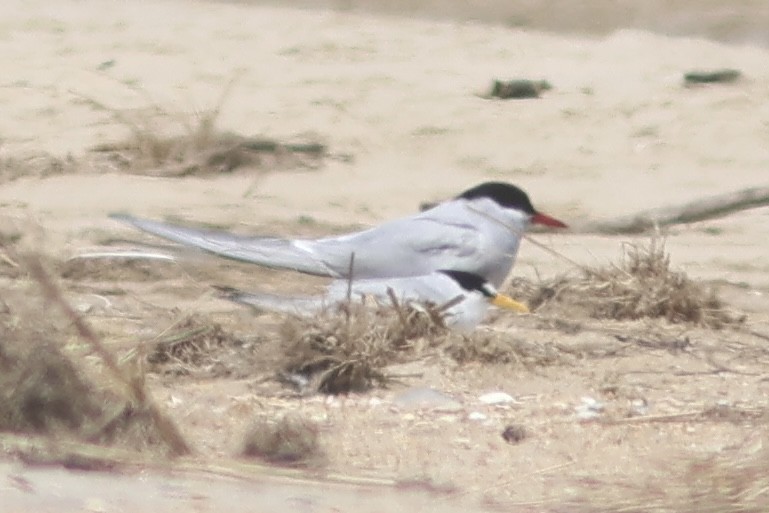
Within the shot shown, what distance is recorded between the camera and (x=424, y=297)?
5.62 metres

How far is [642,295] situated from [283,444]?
165 centimetres

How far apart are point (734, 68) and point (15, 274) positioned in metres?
4.42

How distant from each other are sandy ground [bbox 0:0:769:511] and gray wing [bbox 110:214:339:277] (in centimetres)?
13

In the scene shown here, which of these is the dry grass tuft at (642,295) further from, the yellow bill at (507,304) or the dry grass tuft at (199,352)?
the dry grass tuft at (199,352)

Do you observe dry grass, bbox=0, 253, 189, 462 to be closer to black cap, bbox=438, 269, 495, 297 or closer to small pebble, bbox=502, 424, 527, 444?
small pebble, bbox=502, 424, 527, 444

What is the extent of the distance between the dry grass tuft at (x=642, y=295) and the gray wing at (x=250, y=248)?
76 centimetres

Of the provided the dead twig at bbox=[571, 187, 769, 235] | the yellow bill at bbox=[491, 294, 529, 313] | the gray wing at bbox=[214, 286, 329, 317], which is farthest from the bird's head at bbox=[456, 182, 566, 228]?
the gray wing at bbox=[214, 286, 329, 317]

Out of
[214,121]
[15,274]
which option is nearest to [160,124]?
[214,121]

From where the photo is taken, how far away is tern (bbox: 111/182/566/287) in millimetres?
6086

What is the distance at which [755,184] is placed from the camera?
779 cm

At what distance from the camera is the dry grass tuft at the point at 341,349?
4977mm

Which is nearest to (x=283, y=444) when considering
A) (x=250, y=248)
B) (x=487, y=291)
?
(x=487, y=291)

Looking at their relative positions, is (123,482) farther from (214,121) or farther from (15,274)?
(214,121)

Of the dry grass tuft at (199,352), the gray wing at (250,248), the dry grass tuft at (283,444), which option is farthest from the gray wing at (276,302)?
the dry grass tuft at (283,444)
